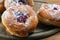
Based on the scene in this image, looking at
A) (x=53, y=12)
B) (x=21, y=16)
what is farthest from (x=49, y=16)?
(x=21, y=16)

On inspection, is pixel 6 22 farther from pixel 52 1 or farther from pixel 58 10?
pixel 52 1

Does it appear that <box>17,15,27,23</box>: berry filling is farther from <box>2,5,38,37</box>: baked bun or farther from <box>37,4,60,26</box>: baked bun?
<box>37,4,60,26</box>: baked bun

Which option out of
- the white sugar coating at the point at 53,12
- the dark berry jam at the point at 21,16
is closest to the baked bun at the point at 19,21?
the dark berry jam at the point at 21,16

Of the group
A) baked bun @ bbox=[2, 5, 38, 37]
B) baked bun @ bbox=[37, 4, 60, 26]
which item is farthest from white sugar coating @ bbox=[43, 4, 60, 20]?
baked bun @ bbox=[2, 5, 38, 37]

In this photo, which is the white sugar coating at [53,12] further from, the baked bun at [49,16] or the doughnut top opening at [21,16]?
the doughnut top opening at [21,16]

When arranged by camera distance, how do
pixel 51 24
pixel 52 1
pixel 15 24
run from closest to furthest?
pixel 15 24
pixel 51 24
pixel 52 1

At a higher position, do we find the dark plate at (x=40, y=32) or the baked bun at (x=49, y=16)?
the baked bun at (x=49, y=16)

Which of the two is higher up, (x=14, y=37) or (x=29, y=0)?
(x=29, y=0)

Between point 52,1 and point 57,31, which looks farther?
point 52,1

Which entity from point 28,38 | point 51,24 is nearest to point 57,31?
point 51,24
